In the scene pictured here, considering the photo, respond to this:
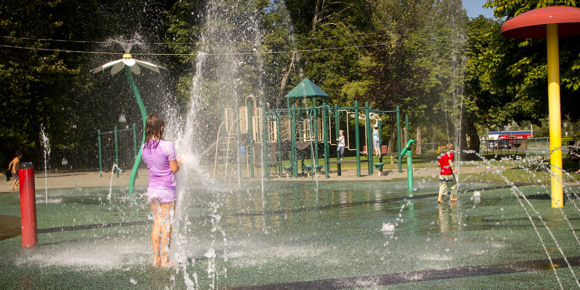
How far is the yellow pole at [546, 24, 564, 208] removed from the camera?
8906mm

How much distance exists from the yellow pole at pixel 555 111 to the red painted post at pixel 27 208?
813 centimetres

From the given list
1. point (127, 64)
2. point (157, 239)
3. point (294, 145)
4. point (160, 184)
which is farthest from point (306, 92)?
point (157, 239)

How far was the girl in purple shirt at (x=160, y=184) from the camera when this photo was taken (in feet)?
18.0

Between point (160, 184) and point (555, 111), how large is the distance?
6.93 meters

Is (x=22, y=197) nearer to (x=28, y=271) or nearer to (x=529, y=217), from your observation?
(x=28, y=271)

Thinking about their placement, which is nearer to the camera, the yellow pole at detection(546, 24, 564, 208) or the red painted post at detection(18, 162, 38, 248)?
the red painted post at detection(18, 162, 38, 248)

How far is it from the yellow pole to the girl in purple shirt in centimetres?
658

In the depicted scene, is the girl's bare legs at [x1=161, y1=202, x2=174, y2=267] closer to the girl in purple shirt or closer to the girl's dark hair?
the girl in purple shirt

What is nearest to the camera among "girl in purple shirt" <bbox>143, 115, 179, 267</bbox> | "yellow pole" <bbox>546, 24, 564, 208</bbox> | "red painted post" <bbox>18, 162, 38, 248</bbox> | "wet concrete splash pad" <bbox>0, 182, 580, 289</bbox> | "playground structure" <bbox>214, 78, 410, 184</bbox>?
"wet concrete splash pad" <bbox>0, 182, 580, 289</bbox>

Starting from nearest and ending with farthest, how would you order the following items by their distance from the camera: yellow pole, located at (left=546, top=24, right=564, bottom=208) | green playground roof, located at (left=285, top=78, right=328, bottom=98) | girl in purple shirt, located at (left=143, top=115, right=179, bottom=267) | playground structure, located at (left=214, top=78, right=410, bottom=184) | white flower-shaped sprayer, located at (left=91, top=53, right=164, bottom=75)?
1. girl in purple shirt, located at (left=143, top=115, right=179, bottom=267)
2. yellow pole, located at (left=546, top=24, right=564, bottom=208)
3. white flower-shaped sprayer, located at (left=91, top=53, right=164, bottom=75)
4. playground structure, located at (left=214, top=78, right=410, bottom=184)
5. green playground roof, located at (left=285, top=78, right=328, bottom=98)

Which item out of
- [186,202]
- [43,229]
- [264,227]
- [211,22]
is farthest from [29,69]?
[264,227]

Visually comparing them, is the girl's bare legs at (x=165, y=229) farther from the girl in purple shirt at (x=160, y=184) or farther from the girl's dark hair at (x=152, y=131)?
the girl's dark hair at (x=152, y=131)

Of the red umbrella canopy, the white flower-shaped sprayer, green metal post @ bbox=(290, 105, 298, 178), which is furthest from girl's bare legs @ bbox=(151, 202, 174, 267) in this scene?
green metal post @ bbox=(290, 105, 298, 178)

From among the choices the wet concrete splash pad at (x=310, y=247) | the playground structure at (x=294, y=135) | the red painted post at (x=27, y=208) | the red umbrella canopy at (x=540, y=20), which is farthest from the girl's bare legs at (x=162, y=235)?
the playground structure at (x=294, y=135)
